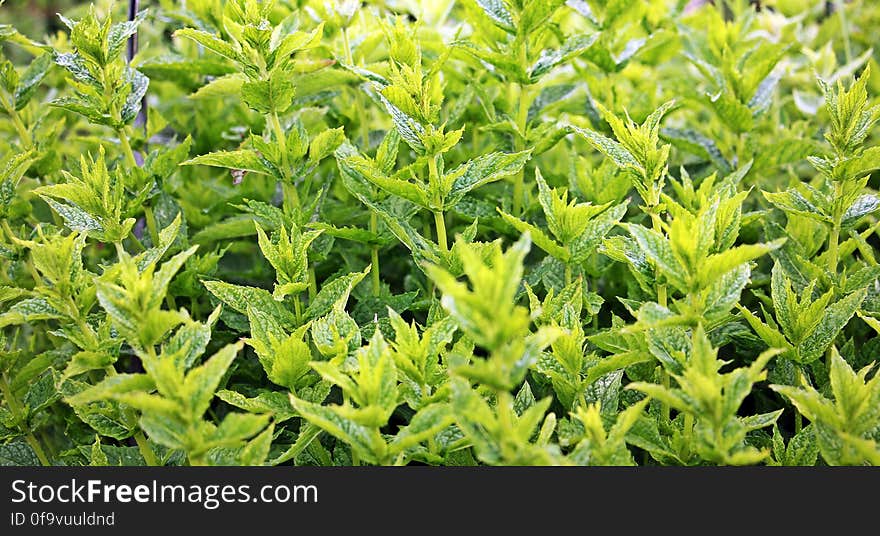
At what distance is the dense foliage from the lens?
93 centimetres

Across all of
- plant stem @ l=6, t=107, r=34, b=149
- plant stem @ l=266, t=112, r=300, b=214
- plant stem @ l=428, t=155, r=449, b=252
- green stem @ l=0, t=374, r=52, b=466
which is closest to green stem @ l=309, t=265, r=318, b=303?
plant stem @ l=266, t=112, r=300, b=214

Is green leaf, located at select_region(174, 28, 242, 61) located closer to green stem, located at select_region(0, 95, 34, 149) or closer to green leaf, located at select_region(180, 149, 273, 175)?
green leaf, located at select_region(180, 149, 273, 175)

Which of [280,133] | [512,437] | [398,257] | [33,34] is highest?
[33,34]

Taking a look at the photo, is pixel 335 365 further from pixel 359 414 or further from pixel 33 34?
pixel 33 34

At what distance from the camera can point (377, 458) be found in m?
0.93

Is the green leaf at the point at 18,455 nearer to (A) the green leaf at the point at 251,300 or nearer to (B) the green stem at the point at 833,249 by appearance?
(A) the green leaf at the point at 251,300

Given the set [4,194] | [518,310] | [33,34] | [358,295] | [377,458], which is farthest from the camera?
[33,34]

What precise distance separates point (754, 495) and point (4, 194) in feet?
3.80

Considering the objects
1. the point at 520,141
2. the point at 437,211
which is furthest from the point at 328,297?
the point at 520,141

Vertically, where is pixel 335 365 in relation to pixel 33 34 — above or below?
below

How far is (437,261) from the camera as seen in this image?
3.88ft

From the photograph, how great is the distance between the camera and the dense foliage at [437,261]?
36.5 inches

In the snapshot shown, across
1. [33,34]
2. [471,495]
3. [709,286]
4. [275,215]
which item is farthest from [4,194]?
[33,34]

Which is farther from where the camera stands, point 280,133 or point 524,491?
point 280,133
